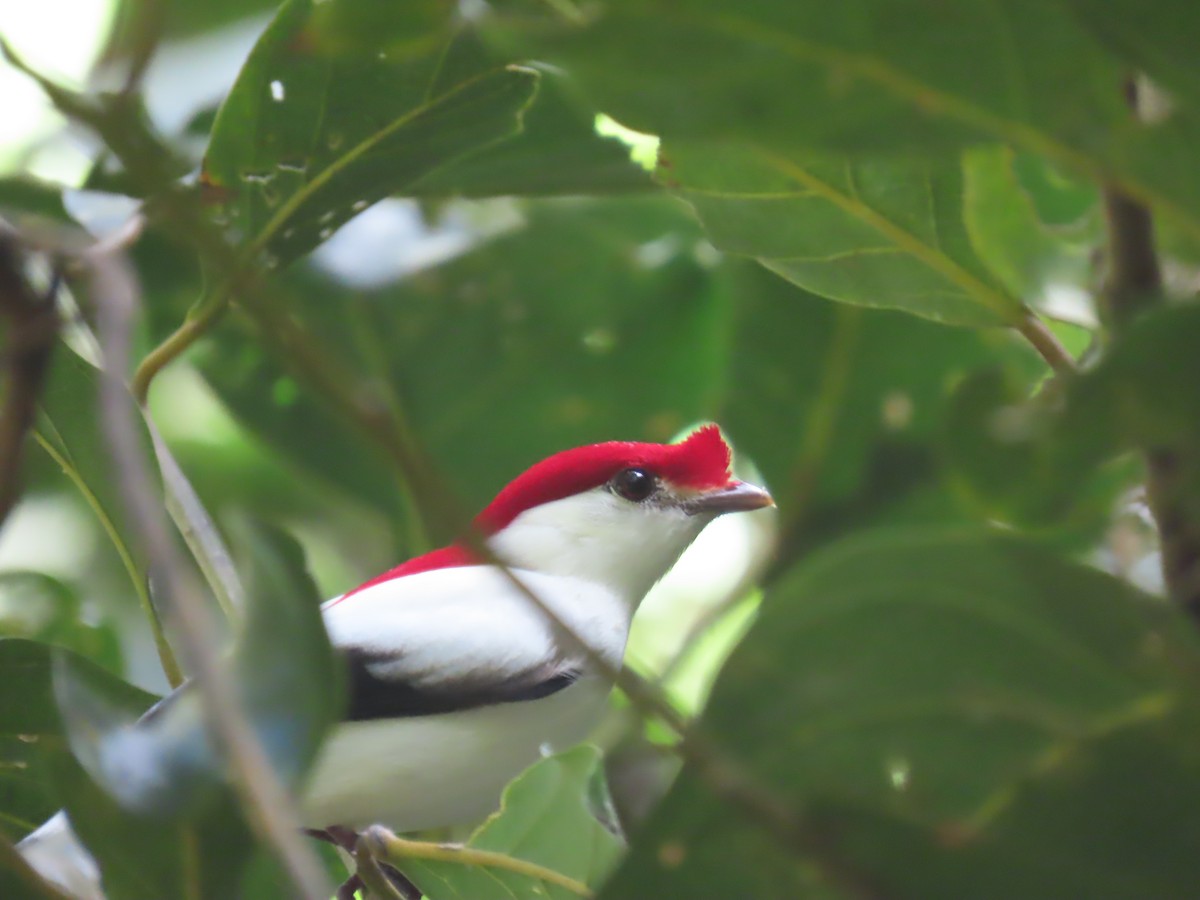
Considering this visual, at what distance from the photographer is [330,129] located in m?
1.84

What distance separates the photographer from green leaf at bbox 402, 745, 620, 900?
1642 mm

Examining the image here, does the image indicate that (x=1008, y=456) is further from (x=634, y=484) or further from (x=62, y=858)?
(x=634, y=484)

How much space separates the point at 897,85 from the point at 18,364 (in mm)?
649

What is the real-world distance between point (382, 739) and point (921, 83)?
1459 millimetres

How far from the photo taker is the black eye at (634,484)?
2.84m

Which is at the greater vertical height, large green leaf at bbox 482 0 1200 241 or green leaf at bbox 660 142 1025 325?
large green leaf at bbox 482 0 1200 241

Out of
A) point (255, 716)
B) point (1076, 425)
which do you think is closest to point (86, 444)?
point (255, 716)

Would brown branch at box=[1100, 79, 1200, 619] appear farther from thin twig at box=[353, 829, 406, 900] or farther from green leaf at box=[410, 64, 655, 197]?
green leaf at box=[410, 64, 655, 197]

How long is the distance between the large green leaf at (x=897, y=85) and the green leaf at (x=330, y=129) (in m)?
0.87

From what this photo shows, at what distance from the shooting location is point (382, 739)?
82.1 inches

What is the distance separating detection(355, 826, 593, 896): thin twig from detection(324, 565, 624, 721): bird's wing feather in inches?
13.0

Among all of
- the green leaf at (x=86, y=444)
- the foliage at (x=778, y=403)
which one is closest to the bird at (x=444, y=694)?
the foliage at (x=778, y=403)

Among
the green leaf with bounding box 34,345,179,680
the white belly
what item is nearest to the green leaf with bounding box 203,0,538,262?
the green leaf with bounding box 34,345,179,680

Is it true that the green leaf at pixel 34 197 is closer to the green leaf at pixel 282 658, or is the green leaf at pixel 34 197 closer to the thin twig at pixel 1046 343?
the green leaf at pixel 282 658
